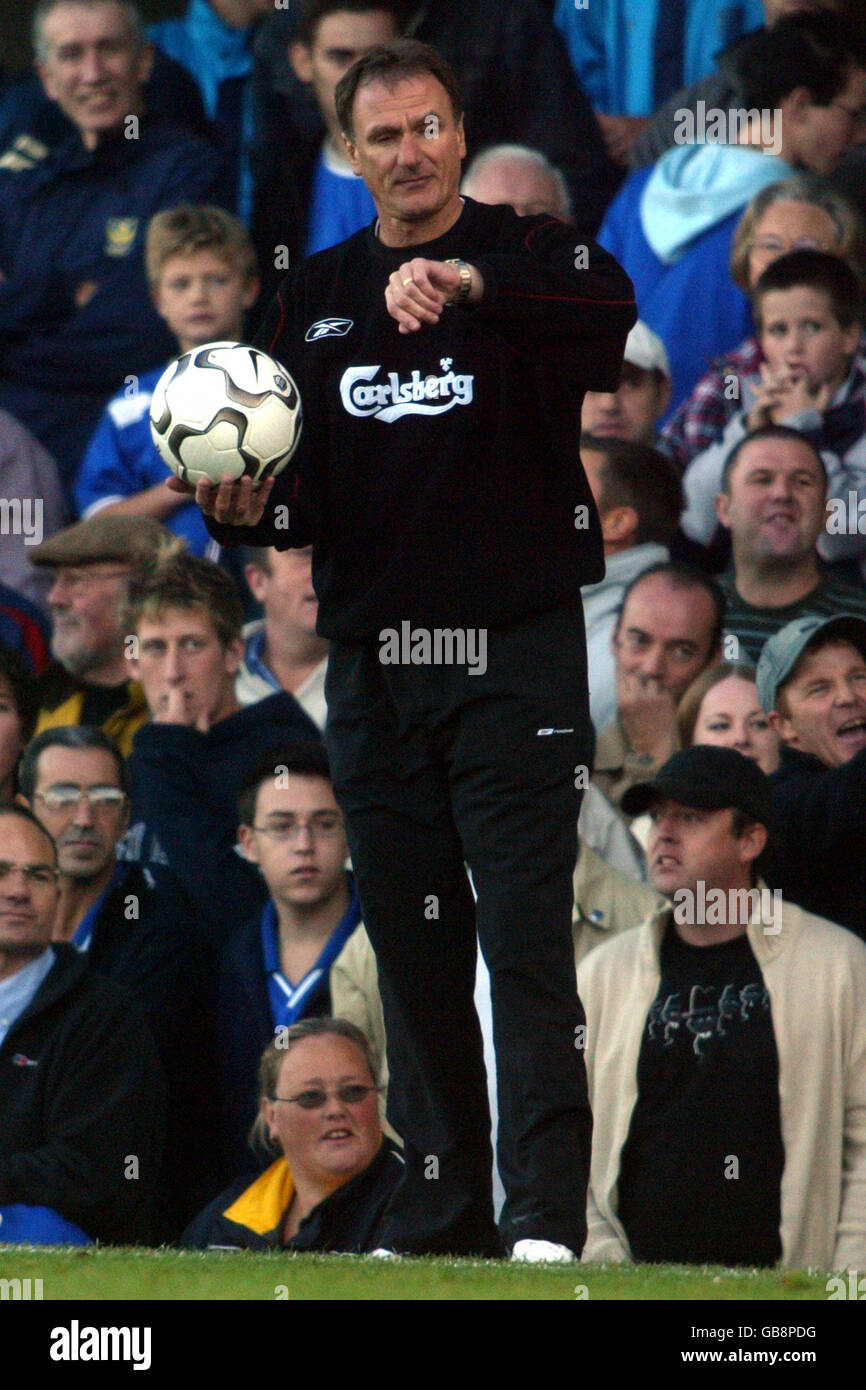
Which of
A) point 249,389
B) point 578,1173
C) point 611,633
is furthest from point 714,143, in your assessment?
point 578,1173

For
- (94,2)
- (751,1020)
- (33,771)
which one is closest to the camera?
(751,1020)

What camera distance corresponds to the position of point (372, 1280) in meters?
3.99

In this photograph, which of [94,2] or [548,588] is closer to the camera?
[548,588]

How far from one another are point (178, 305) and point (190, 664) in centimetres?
205

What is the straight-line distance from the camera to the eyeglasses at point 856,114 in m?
9.12

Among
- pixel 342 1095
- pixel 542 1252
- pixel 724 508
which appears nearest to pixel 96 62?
pixel 724 508

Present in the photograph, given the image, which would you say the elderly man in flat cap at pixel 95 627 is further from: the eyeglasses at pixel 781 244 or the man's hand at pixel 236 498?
the man's hand at pixel 236 498

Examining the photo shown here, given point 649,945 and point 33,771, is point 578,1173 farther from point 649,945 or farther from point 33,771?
point 33,771

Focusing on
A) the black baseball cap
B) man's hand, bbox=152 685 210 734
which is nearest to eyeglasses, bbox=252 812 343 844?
man's hand, bbox=152 685 210 734

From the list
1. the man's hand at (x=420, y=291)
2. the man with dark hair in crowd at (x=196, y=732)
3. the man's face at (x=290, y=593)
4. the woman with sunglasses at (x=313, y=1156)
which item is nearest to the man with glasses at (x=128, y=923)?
the man with dark hair in crowd at (x=196, y=732)

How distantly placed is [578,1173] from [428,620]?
119 cm

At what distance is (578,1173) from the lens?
4.38 meters

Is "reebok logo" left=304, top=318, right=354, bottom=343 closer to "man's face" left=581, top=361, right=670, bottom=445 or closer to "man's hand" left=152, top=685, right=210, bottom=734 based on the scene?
"man's hand" left=152, top=685, right=210, bottom=734

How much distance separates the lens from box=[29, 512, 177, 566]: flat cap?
8.05 m
